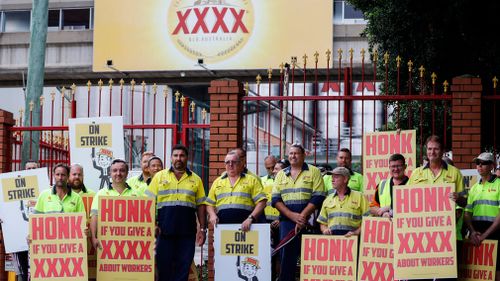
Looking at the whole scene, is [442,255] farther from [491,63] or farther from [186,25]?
[186,25]

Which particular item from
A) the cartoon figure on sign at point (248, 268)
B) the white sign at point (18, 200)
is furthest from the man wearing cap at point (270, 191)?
the white sign at point (18, 200)

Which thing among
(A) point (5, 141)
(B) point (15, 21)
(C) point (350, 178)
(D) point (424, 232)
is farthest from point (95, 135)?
(B) point (15, 21)

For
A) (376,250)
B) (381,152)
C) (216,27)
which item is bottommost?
(376,250)

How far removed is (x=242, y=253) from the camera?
37.6ft

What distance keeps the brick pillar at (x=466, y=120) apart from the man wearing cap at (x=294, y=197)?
2097 millimetres

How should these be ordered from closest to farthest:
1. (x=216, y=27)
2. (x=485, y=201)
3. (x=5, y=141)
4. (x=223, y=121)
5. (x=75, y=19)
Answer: (x=485, y=201), (x=223, y=121), (x=5, y=141), (x=216, y=27), (x=75, y=19)

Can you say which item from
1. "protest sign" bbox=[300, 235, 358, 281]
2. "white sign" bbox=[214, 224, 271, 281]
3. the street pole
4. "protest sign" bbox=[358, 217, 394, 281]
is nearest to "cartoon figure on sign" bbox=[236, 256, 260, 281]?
"white sign" bbox=[214, 224, 271, 281]

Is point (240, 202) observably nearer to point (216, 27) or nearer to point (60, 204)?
point (60, 204)

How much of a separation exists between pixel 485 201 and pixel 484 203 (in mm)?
26

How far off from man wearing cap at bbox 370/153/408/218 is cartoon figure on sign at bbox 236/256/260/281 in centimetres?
149

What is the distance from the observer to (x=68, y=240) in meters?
11.7

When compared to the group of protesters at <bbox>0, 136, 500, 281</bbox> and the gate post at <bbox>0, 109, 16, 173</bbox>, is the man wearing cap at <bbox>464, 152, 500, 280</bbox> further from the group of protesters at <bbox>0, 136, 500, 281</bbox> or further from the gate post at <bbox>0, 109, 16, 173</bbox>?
the gate post at <bbox>0, 109, 16, 173</bbox>

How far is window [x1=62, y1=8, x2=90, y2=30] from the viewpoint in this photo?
42438mm

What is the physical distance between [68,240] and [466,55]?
25.2 feet
